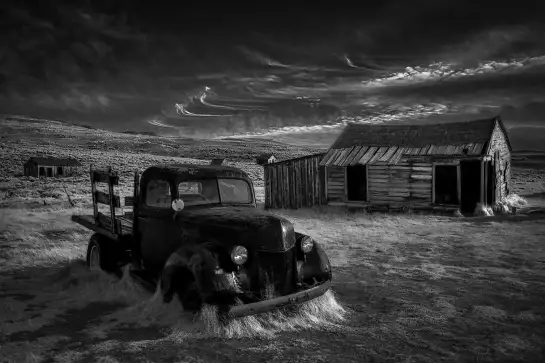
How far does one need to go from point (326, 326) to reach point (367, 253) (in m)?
4.89

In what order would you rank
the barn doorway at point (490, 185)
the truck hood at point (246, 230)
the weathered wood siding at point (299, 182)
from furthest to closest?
the weathered wood siding at point (299, 182) → the barn doorway at point (490, 185) → the truck hood at point (246, 230)

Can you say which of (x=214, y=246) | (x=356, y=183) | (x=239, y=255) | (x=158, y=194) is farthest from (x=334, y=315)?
(x=356, y=183)

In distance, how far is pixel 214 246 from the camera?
483 centimetres

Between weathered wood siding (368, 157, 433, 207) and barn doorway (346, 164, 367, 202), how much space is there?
2.50 feet

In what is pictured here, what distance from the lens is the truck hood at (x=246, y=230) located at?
4.81 m

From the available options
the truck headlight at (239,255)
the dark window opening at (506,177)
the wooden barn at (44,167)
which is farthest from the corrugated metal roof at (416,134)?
the wooden barn at (44,167)

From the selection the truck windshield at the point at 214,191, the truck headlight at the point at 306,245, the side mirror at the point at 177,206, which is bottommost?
the truck headlight at the point at 306,245

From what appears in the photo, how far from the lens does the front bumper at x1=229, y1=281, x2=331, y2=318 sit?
4.23 metres

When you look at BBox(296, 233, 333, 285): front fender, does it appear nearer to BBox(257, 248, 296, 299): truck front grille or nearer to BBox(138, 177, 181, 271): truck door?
BBox(257, 248, 296, 299): truck front grille

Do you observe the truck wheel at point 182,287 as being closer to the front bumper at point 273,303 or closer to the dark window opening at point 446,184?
the front bumper at point 273,303

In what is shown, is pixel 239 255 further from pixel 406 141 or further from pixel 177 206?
pixel 406 141

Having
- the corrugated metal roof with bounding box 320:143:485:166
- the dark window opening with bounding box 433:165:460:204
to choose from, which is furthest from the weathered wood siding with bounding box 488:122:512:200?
the dark window opening with bounding box 433:165:460:204

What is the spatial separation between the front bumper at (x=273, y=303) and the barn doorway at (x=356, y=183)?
552 inches

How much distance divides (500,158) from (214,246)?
722 inches
